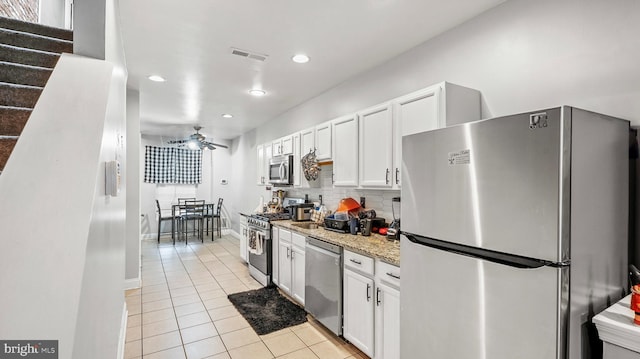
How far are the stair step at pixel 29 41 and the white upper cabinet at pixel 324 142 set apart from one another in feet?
7.70

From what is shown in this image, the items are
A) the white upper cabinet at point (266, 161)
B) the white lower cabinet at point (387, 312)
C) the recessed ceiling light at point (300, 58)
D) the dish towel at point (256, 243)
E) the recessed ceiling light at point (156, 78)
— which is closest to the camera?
the white lower cabinet at point (387, 312)

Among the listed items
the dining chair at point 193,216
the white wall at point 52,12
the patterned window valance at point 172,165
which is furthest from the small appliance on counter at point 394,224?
the patterned window valance at point 172,165

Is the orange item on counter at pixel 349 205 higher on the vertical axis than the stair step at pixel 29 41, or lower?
lower

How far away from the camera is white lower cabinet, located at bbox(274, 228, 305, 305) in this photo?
331cm

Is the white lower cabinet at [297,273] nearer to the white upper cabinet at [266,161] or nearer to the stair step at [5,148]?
the white upper cabinet at [266,161]

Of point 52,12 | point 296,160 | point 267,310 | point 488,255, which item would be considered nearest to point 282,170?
point 296,160

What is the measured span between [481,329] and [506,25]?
1928 mm

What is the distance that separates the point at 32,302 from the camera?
65 centimetres

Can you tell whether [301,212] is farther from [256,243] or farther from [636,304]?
[636,304]

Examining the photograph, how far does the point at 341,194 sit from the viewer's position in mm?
3727

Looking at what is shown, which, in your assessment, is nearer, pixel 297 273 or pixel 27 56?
pixel 27 56

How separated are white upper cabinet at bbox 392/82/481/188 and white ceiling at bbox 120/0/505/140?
57cm

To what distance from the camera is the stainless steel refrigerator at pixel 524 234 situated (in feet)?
3.91

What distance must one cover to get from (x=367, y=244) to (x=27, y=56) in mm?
2398
